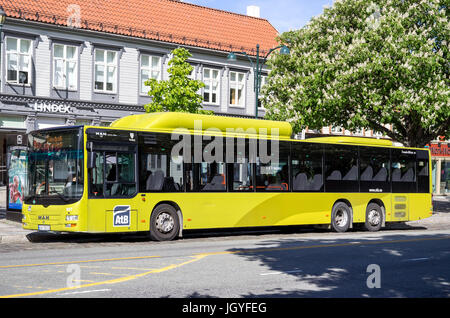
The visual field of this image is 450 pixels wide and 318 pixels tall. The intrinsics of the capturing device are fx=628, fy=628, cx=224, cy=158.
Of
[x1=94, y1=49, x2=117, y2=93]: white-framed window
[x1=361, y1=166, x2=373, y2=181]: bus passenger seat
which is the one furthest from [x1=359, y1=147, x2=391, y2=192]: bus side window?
[x1=94, y1=49, x2=117, y2=93]: white-framed window

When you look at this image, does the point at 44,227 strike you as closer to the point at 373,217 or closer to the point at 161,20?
the point at 373,217

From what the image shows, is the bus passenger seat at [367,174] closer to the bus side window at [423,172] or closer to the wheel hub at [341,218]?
the wheel hub at [341,218]

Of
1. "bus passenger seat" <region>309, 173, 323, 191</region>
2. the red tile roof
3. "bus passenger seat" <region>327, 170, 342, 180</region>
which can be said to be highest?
the red tile roof

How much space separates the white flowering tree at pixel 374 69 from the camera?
961 inches

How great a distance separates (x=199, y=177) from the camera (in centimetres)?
1639

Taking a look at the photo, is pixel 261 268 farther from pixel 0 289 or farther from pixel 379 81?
pixel 379 81

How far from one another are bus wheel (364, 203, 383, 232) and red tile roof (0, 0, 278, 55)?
16.6 m

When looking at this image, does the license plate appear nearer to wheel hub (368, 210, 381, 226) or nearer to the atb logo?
the atb logo

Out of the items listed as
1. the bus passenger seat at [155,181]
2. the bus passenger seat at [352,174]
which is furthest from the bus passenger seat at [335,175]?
the bus passenger seat at [155,181]

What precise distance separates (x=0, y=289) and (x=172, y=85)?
20.3m

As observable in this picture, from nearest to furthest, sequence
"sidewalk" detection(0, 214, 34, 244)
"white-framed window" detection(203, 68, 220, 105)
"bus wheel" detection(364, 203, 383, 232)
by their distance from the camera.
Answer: "sidewalk" detection(0, 214, 34, 244) → "bus wheel" detection(364, 203, 383, 232) → "white-framed window" detection(203, 68, 220, 105)

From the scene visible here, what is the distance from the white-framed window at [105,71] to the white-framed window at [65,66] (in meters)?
1.24

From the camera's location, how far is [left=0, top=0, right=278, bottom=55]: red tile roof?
106ft

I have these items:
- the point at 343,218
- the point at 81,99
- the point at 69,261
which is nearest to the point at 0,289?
the point at 69,261
